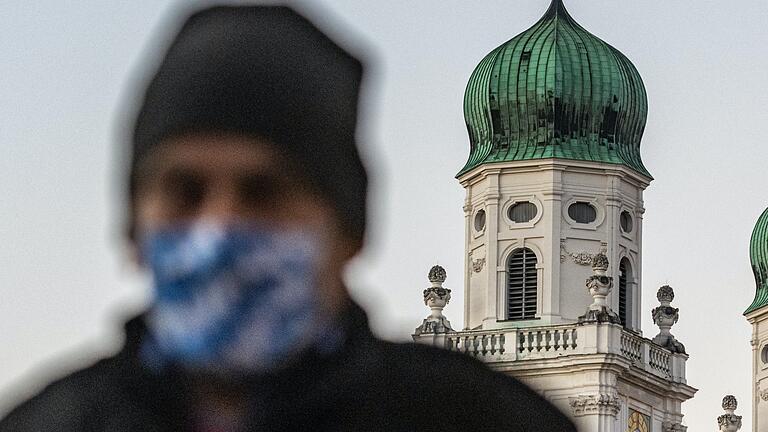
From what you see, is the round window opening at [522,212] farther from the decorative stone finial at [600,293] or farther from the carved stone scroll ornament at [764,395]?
the carved stone scroll ornament at [764,395]

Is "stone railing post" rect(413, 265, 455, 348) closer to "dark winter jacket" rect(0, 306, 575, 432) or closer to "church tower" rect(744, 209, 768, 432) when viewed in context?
"church tower" rect(744, 209, 768, 432)

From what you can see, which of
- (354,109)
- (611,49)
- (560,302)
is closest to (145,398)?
(354,109)

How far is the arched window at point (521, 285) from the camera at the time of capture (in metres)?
72.4

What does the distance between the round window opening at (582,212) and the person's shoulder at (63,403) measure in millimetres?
70718

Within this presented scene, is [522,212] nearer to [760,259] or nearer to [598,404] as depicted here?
[598,404]

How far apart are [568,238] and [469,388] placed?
70500mm

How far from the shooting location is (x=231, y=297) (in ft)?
9.98

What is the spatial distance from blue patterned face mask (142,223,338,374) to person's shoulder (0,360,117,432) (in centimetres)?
6

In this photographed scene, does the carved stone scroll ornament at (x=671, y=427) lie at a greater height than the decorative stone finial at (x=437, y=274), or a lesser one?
lesser

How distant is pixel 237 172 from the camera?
305 centimetres

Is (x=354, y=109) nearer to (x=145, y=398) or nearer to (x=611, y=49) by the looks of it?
(x=145, y=398)

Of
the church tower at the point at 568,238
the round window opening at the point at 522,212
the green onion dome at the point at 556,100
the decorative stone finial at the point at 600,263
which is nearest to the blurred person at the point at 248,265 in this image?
the church tower at the point at 568,238

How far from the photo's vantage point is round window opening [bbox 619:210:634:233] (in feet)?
245

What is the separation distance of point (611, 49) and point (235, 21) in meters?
76.3
